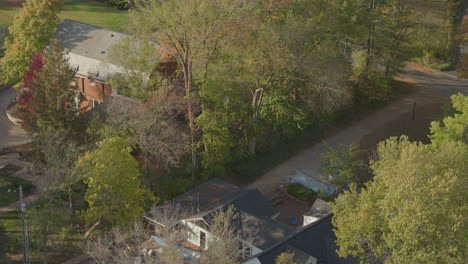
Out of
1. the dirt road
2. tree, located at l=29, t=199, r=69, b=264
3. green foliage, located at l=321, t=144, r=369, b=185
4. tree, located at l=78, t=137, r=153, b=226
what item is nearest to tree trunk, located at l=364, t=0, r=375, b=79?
the dirt road

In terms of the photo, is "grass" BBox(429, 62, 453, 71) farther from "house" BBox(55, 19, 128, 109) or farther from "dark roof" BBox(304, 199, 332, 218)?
"house" BBox(55, 19, 128, 109)

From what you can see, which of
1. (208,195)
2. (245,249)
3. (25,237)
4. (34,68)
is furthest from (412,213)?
(34,68)

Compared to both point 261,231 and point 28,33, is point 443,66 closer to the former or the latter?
A: point 261,231

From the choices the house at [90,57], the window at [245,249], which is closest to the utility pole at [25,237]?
the window at [245,249]

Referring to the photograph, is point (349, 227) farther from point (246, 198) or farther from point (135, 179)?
point (135, 179)

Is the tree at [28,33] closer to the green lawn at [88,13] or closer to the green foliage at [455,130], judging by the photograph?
the green lawn at [88,13]
